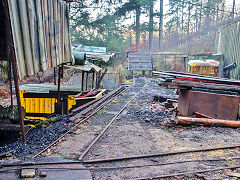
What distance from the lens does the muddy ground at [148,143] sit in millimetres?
4121

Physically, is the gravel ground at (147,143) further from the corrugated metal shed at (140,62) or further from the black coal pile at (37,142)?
the corrugated metal shed at (140,62)

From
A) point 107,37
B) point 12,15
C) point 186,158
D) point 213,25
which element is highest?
point 213,25

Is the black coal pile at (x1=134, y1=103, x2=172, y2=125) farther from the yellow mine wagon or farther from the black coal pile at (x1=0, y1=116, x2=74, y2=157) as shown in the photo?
the yellow mine wagon

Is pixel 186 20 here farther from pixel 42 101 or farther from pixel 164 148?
pixel 164 148

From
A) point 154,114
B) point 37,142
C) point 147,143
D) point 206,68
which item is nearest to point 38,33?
point 37,142

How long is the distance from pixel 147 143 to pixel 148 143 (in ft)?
0.08

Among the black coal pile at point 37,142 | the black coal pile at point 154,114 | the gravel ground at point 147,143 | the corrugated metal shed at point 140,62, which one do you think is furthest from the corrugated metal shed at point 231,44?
the black coal pile at point 37,142

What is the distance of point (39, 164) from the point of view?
4070mm

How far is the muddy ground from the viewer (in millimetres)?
4121

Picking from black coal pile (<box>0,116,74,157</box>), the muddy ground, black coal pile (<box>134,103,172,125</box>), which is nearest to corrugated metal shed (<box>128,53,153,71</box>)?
black coal pile (<box>134,103,172,125</box>)

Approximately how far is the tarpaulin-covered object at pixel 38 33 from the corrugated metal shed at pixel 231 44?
13.7 metres

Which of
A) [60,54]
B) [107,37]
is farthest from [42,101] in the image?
[107,37]

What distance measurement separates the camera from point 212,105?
7316 mm

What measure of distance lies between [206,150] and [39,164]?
3.67m
